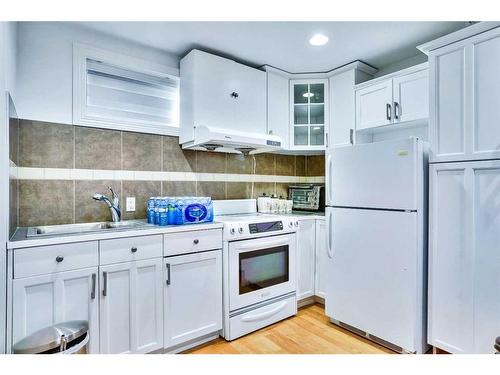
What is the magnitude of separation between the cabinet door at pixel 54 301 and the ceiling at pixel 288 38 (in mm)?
1808

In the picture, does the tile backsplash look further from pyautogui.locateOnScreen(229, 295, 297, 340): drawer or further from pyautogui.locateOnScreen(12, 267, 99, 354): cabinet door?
pyautogui.locateOnScreen(229, 295, 297, 340): drawer

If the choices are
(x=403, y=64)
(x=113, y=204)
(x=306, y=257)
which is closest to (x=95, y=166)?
(x=113, y=204)

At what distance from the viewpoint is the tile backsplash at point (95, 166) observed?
204 cm

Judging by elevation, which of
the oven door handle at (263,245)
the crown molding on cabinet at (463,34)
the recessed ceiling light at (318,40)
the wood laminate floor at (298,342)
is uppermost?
the recessed ceiling light at (318,40)

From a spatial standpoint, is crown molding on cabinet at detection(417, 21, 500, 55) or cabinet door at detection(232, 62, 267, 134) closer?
crown molding on cabinet at detection(417, 21, 500, 55)

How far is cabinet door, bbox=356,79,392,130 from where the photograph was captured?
2623 millimetres

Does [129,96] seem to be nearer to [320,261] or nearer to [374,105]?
[374,105]

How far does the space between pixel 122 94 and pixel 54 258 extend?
1.46 metres

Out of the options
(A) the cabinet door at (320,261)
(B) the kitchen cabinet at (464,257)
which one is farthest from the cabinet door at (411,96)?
(A) the cabinet door at (320,261)

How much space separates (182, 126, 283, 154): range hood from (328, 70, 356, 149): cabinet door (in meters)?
0.64

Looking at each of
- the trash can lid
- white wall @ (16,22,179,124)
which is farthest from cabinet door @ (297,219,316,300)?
white wall @ (16,22,179,124)

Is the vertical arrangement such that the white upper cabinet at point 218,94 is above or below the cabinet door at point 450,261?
above

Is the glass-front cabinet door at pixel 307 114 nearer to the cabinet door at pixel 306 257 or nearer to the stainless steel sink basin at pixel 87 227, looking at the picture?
the cabinet door at pixel 306 257

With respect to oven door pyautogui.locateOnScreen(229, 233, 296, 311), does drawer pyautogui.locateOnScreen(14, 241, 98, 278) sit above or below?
above
